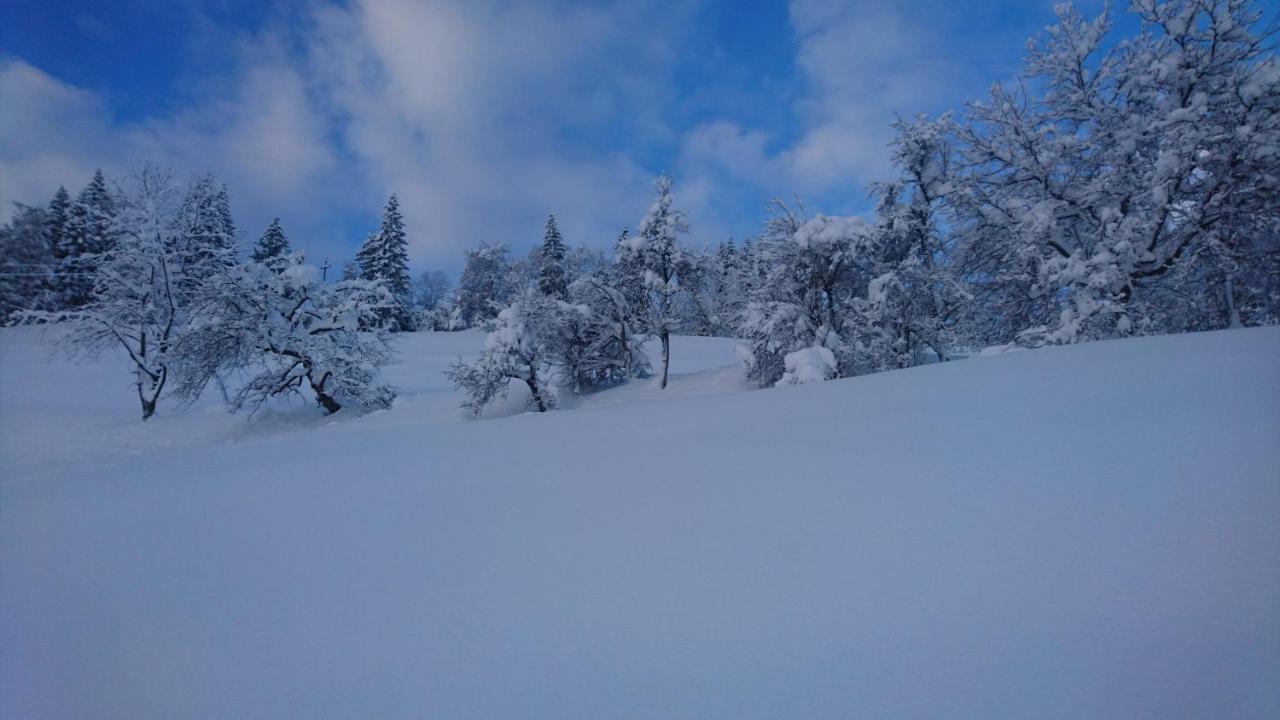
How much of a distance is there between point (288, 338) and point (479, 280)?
26.3m

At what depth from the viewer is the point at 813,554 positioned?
167 centimetres

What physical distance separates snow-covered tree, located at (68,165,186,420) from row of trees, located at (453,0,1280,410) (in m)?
11.2

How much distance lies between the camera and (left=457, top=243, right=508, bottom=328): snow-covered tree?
40.1 metres

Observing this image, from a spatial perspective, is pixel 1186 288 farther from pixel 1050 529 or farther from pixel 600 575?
pixel 600 575

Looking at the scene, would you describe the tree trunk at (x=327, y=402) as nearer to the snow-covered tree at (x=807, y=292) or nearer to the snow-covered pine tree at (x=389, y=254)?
the snow-covered tree at (x=807, y=292)

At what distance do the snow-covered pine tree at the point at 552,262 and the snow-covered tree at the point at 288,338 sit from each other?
20629 millimetres

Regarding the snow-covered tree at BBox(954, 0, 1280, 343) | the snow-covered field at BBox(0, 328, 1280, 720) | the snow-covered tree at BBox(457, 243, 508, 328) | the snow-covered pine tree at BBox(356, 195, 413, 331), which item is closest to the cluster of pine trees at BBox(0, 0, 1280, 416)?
the snow-covered tree at BBox(954, 0, 1280, 343)

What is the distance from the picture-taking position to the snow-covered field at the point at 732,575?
3.85 ft

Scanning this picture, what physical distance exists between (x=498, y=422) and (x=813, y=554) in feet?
13.2

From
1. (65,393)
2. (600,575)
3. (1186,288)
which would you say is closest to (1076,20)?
(1186,288)

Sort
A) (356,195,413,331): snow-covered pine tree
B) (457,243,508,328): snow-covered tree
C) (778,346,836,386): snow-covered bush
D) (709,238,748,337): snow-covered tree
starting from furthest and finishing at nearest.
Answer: (457,243,508,328): snow-covered tree → (356,195,413,331): snow-covered pine tree → (709,238,748,337): snow-covered tree → (778,346,836,386): snow-covered bush

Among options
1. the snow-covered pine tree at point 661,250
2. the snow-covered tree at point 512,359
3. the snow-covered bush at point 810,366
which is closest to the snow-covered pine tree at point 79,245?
the snow-covered tree at point 512,359

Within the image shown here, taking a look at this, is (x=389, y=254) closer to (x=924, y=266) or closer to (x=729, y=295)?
(x=729, y=295)

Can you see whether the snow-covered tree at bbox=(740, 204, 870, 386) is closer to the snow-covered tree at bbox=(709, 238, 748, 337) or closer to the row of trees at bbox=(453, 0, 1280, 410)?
the row of trees at bbox=(453, 0, 1280, 410)
